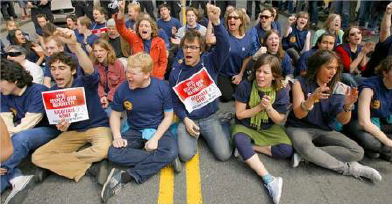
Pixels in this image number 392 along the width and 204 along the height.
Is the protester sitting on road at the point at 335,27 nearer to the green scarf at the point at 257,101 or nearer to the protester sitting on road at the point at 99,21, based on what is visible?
the green scarf at the point at 257,101

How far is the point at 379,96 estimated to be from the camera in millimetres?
3461

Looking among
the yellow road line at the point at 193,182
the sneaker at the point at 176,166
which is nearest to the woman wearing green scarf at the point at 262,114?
the yellow road line at the point at 193,182

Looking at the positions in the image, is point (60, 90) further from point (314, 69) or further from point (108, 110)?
point (314, 69)

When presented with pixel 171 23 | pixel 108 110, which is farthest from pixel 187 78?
pixel 171 23

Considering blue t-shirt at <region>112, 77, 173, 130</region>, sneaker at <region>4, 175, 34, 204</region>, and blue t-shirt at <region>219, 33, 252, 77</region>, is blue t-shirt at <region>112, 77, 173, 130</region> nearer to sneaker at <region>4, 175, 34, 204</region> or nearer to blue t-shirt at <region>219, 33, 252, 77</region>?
sneaker at <region>4, 175, 34, 204</region>

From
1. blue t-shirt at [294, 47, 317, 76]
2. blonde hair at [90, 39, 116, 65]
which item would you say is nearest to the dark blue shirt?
blonde hair at [90, 39, 116, 65]

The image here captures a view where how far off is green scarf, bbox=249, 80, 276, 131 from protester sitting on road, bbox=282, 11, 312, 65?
9.37ft

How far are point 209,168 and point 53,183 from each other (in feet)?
6.02

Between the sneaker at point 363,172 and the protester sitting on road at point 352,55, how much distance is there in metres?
2.10

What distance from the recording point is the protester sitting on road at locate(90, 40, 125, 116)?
4.57 meters

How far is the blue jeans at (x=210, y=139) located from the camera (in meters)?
3.51

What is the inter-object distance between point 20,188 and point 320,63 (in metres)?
3.72

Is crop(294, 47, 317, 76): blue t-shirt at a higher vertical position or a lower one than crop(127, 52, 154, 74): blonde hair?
lower

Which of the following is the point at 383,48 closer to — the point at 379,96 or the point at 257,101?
the point at 379,96
